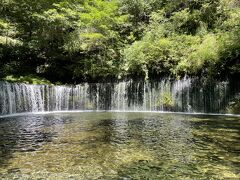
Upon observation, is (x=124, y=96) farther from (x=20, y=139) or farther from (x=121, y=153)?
(x=121, y=153)

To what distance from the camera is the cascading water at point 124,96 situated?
18203 millimetres

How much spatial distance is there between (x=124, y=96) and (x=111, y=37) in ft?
15.1

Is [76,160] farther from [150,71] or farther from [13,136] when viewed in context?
[150,71]

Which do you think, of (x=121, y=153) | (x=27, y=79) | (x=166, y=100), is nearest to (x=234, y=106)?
(x=166, y=100)

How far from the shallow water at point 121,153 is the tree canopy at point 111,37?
367 inches

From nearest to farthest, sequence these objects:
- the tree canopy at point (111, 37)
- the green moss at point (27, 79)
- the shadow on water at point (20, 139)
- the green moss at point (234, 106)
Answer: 1. the shadow on water at point (20, 139)
2. the green moss at point (234, 106)
3. the tree canopy at point (111, 37)
4. the green moss at point (27, 79)

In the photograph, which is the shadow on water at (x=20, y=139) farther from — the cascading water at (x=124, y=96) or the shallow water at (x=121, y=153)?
the cascading water at (x=124, y=96)

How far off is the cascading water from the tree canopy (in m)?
0.78

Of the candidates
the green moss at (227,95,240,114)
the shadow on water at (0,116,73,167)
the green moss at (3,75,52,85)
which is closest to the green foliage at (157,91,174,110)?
the green moss at (227,95,240,114)

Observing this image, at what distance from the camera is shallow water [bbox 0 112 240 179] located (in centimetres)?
606

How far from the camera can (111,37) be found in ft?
74.8

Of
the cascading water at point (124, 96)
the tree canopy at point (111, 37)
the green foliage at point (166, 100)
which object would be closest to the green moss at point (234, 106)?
the cascading water at point (124, 96)

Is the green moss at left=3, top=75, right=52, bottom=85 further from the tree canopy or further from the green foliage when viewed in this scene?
the green foliage

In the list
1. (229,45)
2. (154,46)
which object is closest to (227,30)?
(229,45)
